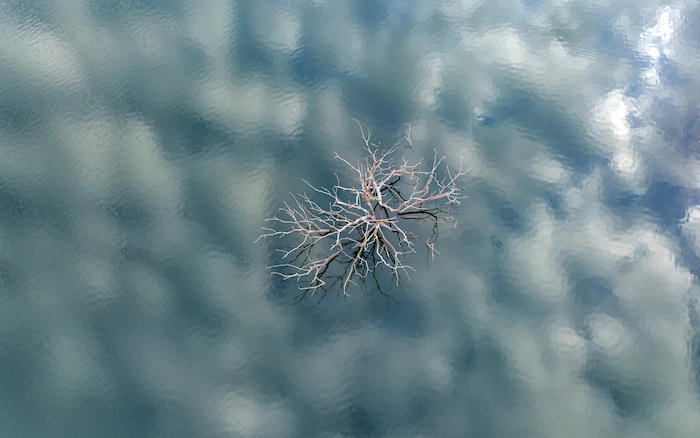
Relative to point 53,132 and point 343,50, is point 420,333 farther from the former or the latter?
point 53,132

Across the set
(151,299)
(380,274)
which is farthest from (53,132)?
(380,274)

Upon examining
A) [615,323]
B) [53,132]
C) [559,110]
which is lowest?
[615,323]

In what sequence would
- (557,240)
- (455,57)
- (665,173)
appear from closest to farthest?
1. (557,240)
2. (665,173)
3. (455,57)

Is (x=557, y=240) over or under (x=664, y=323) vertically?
over
